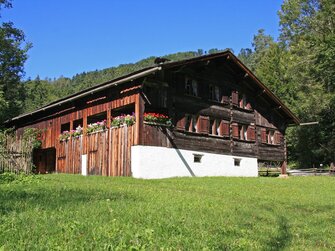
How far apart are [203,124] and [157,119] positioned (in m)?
4.98

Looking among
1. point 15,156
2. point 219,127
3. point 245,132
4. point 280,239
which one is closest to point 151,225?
point 280,239

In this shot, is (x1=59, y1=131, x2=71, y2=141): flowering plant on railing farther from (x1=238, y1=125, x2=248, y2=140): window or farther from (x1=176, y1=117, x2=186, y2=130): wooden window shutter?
(x1=238, y1=125, x2=248, y2=140): window

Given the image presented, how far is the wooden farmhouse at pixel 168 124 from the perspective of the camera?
22438 millimetres

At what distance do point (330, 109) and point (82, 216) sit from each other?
157 ft

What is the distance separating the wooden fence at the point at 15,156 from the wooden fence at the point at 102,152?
4.17 meters

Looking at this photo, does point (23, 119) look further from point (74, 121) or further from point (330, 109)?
point (330, 109)

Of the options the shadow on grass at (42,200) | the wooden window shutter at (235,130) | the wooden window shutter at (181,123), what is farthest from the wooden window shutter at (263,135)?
the shadow on grass at (42,200)

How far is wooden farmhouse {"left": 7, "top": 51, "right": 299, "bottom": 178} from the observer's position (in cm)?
2244

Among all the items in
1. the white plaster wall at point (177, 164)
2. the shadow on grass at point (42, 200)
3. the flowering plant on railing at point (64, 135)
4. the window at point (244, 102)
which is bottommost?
the shadow on grass at point (42, 200)

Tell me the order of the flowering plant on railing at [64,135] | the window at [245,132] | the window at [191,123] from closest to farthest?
the window at [191,123]
the flowering plant on railing at [64,135]
the window at [245,132]

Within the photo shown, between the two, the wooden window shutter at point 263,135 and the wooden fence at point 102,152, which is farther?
the wooden window shutter at point 263,135

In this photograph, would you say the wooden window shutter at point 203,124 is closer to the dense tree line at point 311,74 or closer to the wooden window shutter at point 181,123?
the wooden window shutter at point 181,123

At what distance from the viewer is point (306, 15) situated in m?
45.7

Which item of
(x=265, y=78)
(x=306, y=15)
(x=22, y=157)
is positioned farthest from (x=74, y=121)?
(x=265, y=78)
